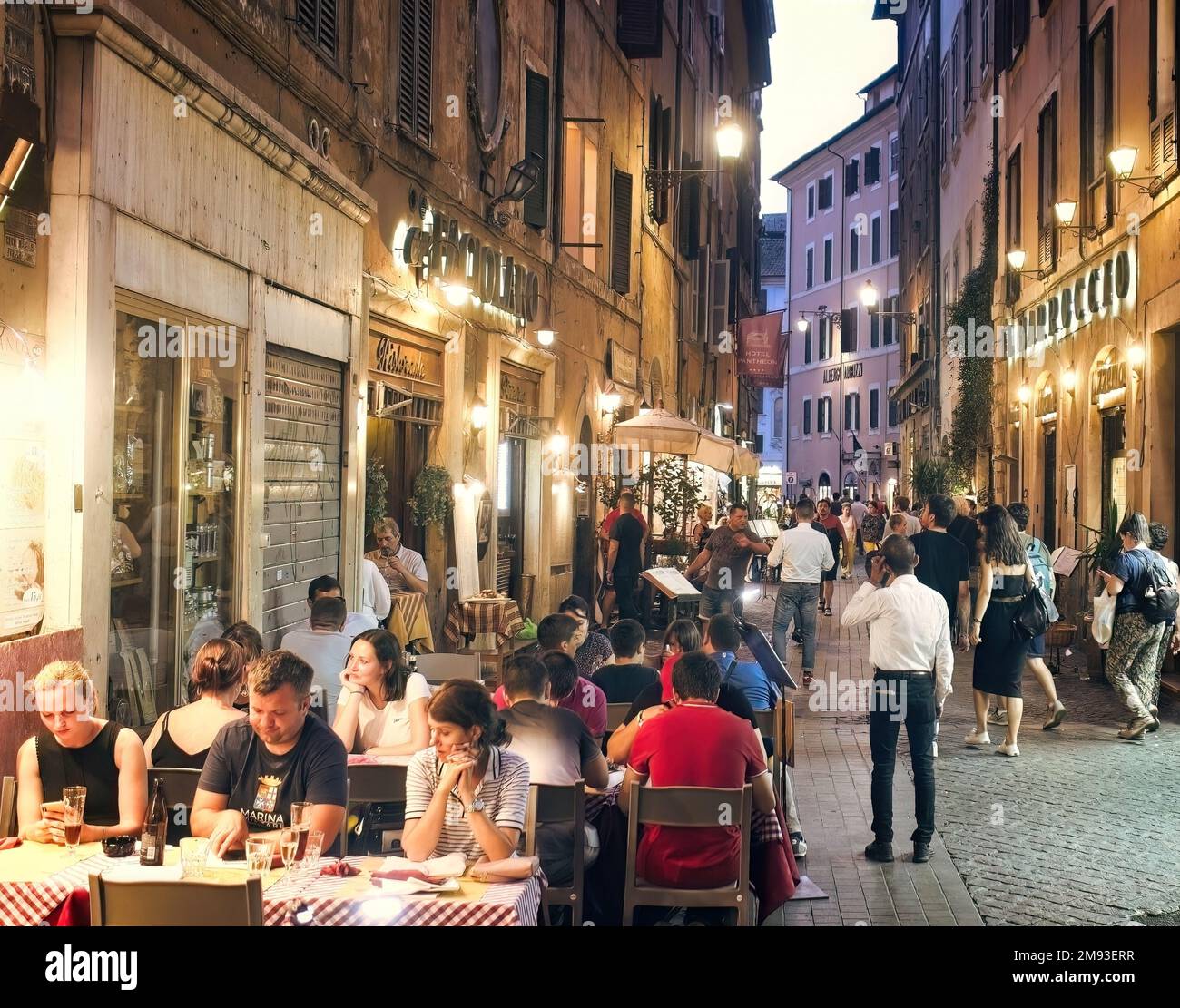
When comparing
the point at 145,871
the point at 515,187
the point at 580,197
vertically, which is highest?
the point at 580,197

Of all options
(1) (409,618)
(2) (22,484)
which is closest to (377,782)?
(2) (22,484)

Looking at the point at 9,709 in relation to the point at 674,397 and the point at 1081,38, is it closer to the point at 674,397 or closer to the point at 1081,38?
the point at 1081,38

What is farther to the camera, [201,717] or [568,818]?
[201,717]

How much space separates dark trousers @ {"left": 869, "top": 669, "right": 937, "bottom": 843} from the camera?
7.91m

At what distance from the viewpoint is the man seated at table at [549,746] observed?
578 centimetres

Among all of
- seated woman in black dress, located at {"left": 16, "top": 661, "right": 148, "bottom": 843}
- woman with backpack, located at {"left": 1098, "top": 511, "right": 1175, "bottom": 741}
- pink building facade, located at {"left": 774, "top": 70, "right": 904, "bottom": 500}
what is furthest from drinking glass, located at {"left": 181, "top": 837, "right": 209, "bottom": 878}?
pink building facade, located at {"left": 774, "top": 70, "right": 904, "bottom": 500}

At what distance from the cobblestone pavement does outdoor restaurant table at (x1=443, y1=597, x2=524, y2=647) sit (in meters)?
3.18

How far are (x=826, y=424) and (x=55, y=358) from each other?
56517mm

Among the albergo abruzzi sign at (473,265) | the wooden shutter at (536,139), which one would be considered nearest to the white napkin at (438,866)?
the albergo abruzzi sign at (473,265)

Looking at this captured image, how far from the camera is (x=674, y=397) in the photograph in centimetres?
3039

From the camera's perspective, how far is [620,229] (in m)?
22.5

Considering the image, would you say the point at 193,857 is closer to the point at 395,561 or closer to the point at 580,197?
the point at 395,561

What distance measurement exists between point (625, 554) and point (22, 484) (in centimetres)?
1250
